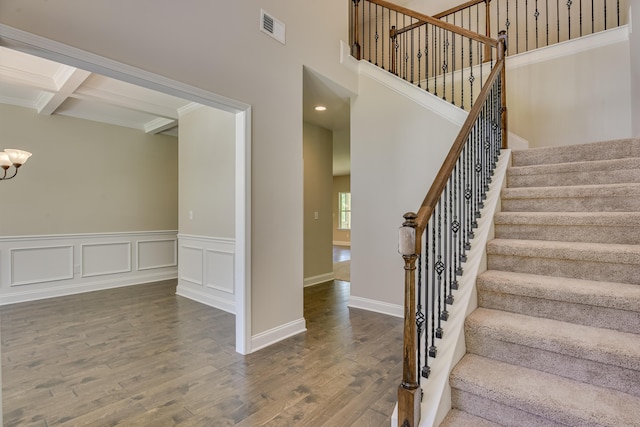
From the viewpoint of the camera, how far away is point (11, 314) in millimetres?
3904

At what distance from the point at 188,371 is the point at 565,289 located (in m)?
A: 2.57

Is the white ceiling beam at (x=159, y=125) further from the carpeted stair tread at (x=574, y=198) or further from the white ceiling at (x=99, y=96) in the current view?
the carpeted stair tread at (x=574, y=198)

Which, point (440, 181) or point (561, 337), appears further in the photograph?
point (440, 181)

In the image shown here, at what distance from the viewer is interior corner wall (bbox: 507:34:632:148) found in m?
3.55

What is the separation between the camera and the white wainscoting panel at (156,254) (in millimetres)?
5688

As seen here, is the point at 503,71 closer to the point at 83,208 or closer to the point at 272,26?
the point at 272,26

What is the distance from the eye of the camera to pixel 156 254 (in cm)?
587

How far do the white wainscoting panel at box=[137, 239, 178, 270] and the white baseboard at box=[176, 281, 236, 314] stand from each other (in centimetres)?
127

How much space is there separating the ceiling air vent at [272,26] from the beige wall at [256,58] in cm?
5

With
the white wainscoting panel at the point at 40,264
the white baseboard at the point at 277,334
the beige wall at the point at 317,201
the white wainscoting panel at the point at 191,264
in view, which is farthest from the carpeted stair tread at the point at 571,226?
the white wainscoting panel at the point at 40,264

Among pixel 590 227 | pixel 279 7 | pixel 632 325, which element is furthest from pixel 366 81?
pixel 632 325

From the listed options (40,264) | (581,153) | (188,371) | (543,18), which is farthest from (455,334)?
(40,264)

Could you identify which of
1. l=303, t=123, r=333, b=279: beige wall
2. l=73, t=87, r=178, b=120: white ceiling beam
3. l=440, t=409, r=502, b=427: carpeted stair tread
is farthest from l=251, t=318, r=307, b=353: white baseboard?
l=73, t=87, r=178, b=120: white ceiling beam

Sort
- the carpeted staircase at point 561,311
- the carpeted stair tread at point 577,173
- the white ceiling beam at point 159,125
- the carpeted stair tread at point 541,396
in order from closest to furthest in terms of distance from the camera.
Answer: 1. the carpeted stair tread at point 541,396
2. the carpeted staircase at point 561,311
3. the carpeted stair tread at point 577,173
4. the white ceiling beam at point 159,125
